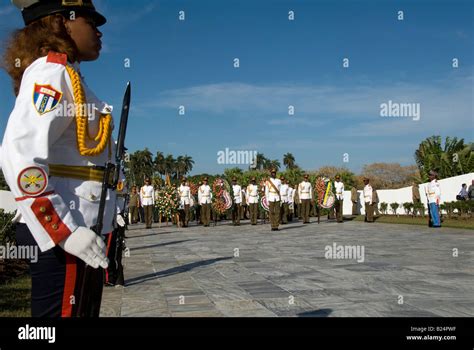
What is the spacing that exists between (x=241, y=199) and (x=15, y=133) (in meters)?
22.4

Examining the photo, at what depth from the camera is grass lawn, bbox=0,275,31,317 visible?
5.27 metres

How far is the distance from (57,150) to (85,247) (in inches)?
17.8

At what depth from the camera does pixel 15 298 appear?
614 cm

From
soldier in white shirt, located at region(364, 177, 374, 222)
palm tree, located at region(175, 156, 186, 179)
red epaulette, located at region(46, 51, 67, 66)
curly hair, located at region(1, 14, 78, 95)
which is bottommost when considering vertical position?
soldier in white shirt, located at region(364, 177, 374, 222)

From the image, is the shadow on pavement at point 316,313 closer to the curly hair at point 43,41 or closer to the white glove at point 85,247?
the white glove at point 85,247

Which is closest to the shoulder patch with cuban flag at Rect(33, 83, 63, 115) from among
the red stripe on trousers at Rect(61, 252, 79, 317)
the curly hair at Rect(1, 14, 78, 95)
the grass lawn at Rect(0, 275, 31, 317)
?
the curly hair at Rect(1, 14, 78, 95)

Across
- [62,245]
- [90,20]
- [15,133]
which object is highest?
[90,20]

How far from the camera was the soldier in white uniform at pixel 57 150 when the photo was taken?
6.35 ft

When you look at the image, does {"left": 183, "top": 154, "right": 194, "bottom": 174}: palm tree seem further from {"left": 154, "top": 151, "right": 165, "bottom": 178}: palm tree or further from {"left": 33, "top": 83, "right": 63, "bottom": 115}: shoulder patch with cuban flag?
{"left": 33, "top": 83, "right": 63, "bottom": 115}: shoulder patch with cuban flag

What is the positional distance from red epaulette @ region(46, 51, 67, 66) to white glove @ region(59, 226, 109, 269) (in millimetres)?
734
